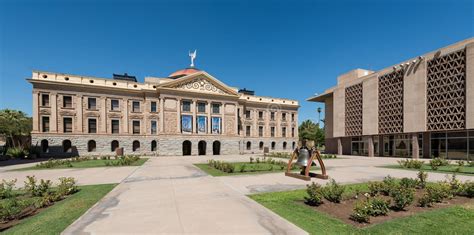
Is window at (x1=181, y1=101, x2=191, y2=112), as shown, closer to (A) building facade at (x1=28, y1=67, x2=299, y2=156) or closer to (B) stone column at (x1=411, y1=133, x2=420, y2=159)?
(A) building facade at (x1=28, y1=67, x2=299, y2=156)

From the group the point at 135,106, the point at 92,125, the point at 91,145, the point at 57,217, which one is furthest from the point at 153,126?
the point at 57,217

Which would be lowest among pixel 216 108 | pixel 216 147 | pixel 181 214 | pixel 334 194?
pixel 216 147

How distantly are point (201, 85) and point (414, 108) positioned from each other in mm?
34425

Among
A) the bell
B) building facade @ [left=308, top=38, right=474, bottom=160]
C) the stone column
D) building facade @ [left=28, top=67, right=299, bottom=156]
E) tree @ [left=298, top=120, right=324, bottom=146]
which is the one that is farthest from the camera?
tree @ [left=298, top=120, right=324, bottom=146]

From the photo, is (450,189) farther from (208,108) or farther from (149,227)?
(208,108)

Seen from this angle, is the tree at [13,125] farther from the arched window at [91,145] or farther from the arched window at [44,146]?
the arched window at [91,145]

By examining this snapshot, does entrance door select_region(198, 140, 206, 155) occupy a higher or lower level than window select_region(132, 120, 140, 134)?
lower

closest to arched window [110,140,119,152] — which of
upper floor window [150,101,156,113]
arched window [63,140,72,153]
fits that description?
arched window [63,140,72,153]

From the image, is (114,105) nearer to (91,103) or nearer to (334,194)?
(91,103)

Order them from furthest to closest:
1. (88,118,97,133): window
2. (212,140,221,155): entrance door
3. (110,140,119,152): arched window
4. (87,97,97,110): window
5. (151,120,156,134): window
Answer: (212,140,221,155): entrance door
(151,120,156,134): window
(110,140,119,152): arched window
(88,118,97,133): window
(87,97,97,110): window

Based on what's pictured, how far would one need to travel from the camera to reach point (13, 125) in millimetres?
38031

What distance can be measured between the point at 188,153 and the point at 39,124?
2427 centimetres

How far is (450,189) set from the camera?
8.06 meters

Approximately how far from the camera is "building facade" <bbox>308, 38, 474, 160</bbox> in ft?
81.1
